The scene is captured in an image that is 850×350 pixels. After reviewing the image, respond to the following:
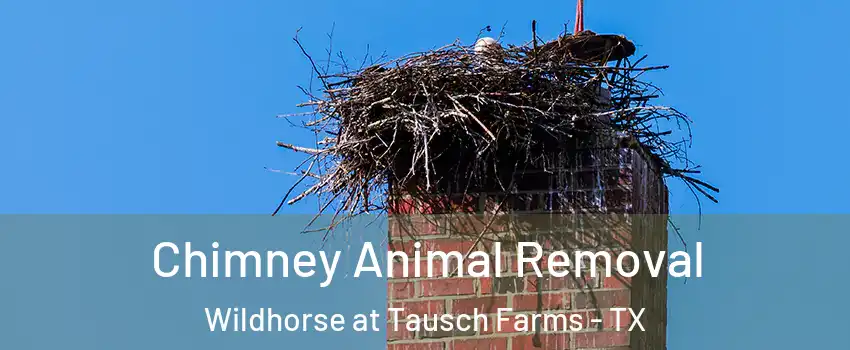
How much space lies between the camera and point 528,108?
16.9ft

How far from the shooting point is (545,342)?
4.73 m

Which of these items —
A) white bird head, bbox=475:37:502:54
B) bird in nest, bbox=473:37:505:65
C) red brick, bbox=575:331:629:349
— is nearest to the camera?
red brick, bbox=575:331:629:349

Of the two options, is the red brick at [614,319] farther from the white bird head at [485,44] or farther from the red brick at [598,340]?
the white bird head at [485,44]

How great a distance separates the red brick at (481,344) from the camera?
4.76 metres

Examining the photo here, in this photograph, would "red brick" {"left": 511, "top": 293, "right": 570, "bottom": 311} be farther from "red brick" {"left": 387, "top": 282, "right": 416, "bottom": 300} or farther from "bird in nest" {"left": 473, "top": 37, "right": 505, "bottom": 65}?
"bird in nest" {"left": 473, "top": 37, "right": 505, "bottom": 65}

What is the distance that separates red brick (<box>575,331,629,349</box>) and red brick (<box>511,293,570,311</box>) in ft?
0.46

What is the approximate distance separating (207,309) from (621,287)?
243cm

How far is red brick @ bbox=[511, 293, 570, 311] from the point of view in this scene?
481 cm

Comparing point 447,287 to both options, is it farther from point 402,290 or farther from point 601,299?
point 601,299

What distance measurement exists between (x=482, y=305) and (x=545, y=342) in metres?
0.27

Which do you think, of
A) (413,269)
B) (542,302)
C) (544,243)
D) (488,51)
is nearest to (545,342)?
(542,302)

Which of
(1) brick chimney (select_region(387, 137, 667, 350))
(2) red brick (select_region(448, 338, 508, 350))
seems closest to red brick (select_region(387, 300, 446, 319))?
(1) brick chimney (select_region(387, 137, 667, 350))

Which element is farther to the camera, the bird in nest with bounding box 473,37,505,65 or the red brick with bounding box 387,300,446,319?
Answer: the bird in nest with bounding box 473,37,505,65

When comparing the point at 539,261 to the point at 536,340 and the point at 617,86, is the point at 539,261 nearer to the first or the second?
the point at 536,340
